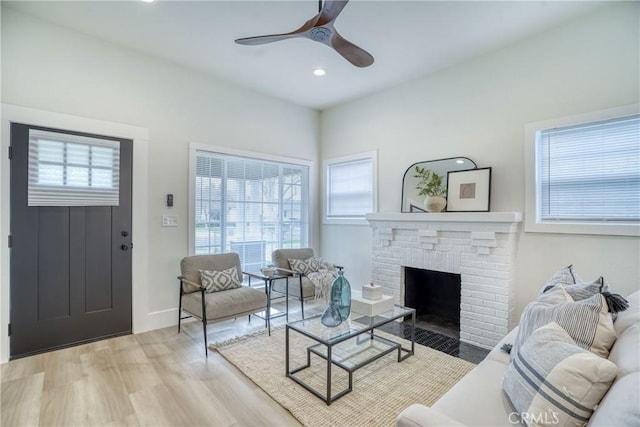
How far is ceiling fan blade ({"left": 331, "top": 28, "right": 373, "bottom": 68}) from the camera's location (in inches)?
92.1

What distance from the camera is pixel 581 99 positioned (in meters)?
2.92

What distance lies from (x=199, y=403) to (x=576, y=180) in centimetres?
366

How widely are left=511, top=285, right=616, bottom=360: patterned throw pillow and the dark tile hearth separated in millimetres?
1487

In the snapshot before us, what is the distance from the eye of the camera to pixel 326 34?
2.25 meters

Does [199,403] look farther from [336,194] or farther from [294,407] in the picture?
[336,194]

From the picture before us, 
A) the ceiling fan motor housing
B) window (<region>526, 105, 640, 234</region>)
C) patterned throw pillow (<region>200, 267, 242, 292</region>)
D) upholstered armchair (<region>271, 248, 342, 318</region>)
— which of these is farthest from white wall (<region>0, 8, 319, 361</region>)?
window (<region>526, 105, 640, 234</region>)

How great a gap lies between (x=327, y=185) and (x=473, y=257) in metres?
2.61

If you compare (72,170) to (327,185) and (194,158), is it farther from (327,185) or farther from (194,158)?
(327,185)

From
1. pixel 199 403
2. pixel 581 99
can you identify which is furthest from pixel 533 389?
pixel 581 99

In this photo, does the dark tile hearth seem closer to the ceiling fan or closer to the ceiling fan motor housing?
the ceiling fan

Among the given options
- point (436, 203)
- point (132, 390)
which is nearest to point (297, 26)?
point (436, 203)

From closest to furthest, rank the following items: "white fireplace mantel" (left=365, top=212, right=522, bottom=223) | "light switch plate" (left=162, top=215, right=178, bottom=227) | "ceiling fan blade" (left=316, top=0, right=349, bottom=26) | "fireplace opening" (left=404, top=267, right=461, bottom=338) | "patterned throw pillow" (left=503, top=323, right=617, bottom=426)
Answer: "patterned throw pillow" (left=503, top=323, right=617, bottom=426)
"ceiling fan blade" (left=316, top=0, right=349, bottom=26)
"white fireplace mantel" (left=365, top=212, right=522, bottom=223)
"light switch plate" (left=162, top=215, right=178, bottom=227)
"fireplace opening" (left=404, top=267, right=461, bottom=338)

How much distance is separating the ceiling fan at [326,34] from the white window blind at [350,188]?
2208 millimetres

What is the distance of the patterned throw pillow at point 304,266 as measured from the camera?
427 cm
